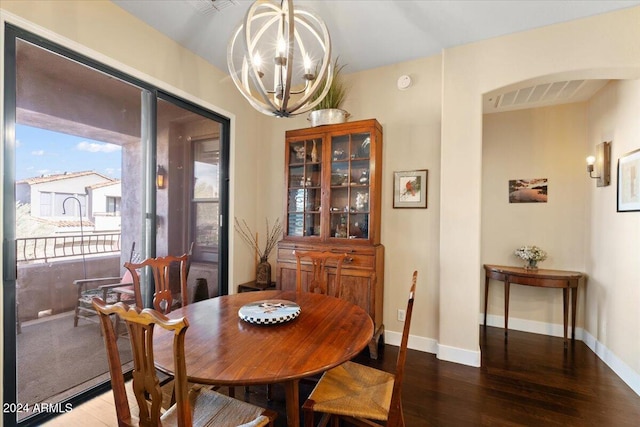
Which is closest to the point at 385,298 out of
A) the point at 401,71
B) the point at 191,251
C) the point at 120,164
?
the point at 191,251

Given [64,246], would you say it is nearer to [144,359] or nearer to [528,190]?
[144,359]

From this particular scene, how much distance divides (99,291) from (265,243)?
181 cm

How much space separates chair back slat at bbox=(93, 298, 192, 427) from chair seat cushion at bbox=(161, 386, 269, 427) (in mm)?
242

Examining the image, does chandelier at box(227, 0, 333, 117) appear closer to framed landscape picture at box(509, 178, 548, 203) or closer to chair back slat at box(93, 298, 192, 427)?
chair back slat at box(93, 298, 192, 427)

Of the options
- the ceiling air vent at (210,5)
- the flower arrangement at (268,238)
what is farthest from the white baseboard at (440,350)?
the ceiling air vent at (210,5)

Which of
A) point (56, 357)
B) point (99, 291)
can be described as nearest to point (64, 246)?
point (99, 291)

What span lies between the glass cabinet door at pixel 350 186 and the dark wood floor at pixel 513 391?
1.28 m

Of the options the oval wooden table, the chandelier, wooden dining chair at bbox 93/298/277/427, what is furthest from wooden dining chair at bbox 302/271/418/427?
the chandelier

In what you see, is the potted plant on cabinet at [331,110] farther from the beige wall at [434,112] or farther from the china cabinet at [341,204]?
the beige wall at [434,112]

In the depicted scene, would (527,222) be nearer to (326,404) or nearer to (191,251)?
(326,404)

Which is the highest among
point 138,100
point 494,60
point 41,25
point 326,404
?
point 494,60

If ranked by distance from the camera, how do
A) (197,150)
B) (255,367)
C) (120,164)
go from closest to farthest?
(255,367)
(120,164)
(197,150)

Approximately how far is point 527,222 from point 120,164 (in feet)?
14.2

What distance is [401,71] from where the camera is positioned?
308 cm
